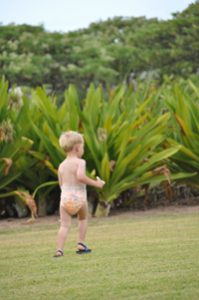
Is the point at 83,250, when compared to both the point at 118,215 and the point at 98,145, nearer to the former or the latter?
the point at 98,145

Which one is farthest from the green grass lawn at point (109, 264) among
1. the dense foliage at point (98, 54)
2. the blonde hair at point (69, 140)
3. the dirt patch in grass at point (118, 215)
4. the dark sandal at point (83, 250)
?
the dense foliage at point (98, 54)

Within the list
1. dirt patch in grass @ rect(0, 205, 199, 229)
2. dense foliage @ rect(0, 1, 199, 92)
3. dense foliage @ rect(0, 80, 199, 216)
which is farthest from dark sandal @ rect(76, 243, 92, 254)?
dense foliage @ rect(0, 1, 199, 92)

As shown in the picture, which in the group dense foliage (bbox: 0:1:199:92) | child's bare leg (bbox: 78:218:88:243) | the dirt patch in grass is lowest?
the dirt patch in grass

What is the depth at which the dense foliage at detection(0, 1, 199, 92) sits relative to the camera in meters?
49.5

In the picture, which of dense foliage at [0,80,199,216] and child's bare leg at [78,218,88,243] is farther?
dense foliage at [0,80,199,216]

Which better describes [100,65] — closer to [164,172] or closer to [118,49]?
[118,49]

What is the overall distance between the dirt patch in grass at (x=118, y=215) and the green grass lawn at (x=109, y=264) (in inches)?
24.7

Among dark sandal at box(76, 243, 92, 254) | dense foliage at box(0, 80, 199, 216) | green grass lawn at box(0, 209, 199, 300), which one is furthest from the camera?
dense foliage at box(0, 80, 199, 216)

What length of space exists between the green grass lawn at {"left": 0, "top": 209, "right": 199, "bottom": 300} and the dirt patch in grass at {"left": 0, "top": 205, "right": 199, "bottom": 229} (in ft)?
2.06

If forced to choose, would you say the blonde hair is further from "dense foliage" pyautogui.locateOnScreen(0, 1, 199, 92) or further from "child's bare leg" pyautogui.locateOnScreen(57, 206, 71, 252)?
"dense foliage" pyautogui.locateOnScreen(0, 1, 199, 92)

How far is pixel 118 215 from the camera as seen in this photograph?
11.9 meters

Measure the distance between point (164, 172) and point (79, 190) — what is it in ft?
11.8

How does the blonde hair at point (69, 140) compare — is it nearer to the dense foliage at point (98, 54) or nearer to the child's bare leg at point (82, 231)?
the child's bare leg at point (82, 231)

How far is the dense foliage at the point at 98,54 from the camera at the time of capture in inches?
1949
